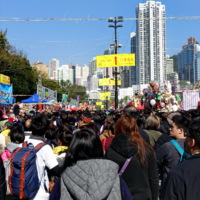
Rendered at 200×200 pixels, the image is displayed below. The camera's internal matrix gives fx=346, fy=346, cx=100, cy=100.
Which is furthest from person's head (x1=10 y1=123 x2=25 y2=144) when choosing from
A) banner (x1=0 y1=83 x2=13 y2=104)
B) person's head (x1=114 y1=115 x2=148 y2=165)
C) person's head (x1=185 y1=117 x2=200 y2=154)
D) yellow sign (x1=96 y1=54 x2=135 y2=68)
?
yellow sign (x1=96 y1=54 x2=135 y2=68)

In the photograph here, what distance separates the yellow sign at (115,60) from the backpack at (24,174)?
15.0 meters

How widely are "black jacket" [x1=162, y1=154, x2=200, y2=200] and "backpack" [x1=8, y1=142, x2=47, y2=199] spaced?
207cm

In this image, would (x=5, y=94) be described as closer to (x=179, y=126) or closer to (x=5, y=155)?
(x=5, y=155)

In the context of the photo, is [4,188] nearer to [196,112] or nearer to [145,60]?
[196,112]

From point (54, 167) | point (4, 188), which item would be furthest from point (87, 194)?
point (54, 167)

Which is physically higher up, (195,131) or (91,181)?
(195,131)

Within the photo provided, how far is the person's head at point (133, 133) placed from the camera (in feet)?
11.6

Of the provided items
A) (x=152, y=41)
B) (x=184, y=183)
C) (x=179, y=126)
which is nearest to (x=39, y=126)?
(x=179, y=126)

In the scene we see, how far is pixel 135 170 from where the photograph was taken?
11.5 ft

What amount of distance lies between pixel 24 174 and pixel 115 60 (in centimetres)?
1541

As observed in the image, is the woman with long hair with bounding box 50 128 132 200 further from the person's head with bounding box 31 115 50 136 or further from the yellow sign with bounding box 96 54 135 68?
the yellow sign with bounding box 96 54 135 68

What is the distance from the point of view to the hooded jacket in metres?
2.35

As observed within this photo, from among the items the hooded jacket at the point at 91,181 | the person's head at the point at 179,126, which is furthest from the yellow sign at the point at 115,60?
the hooded jacket at the point at 91,181

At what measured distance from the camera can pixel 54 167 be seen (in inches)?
158
